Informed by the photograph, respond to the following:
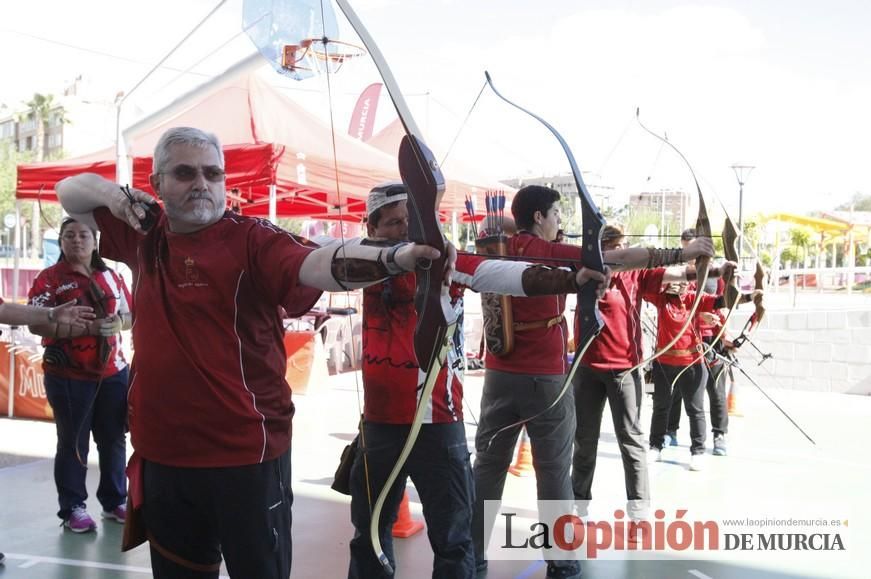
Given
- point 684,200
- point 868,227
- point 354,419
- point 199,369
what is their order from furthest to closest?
point 868,227
point 354,419
point 684,200
point 199,369

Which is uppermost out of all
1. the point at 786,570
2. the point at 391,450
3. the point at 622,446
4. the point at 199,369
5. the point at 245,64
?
the point at 245,64

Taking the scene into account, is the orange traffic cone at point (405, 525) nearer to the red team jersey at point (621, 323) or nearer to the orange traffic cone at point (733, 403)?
the red team jersey at point (621, 323)

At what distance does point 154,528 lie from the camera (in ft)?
5.57

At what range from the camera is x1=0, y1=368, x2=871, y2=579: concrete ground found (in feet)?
10.7

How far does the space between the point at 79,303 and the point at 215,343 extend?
2.25 meters

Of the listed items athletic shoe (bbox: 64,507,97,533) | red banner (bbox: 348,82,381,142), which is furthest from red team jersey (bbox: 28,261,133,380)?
red banner (bbox: 348,82,381,142)

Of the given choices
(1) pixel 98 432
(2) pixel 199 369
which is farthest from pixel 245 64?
(2) pixel 199 369

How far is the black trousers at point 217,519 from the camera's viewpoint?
163 cm

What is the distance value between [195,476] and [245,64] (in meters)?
3.57

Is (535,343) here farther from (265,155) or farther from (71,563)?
(265,155)

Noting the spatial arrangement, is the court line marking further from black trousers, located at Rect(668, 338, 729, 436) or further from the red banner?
the red banner

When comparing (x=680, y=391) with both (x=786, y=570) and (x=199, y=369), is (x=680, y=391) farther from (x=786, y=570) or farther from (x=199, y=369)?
(x=199, y=369)

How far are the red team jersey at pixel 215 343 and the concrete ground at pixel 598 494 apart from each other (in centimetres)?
119

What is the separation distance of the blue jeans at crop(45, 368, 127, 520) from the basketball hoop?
5.52 feet
